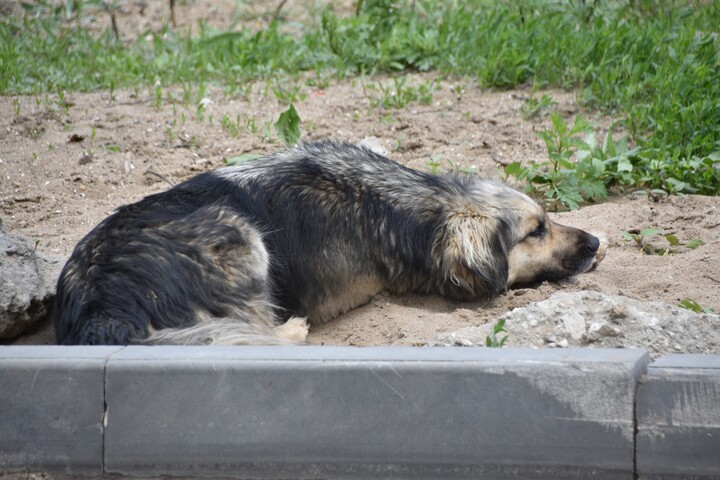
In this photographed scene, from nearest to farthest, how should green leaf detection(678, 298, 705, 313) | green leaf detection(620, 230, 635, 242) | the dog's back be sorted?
the dog's back
green leaf detection(678, 298, 705, 313)
green leaf detection(620, 230, 635, 242)

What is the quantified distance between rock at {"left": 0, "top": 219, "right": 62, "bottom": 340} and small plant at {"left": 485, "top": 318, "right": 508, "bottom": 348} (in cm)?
228

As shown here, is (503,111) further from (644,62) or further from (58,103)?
(58,103)

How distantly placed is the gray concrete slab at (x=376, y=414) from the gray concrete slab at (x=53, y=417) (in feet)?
0.23

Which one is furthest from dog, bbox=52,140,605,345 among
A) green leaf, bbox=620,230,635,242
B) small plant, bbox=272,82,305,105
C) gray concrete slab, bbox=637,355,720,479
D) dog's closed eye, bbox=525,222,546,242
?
small plant, bbox=272,82,305,105

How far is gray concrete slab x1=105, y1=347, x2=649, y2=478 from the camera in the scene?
10.4 feet

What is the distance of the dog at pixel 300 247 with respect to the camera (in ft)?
13.6

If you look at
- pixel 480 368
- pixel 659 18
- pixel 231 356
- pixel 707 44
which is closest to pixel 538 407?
pixel 480 368

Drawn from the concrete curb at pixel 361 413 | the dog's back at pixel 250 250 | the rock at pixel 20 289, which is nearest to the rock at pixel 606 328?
the concrete curb at pixel 361 413

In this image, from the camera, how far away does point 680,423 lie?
3.12m

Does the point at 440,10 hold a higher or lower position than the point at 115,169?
higher

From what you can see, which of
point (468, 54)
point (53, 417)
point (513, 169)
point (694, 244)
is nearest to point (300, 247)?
point (53, 417)

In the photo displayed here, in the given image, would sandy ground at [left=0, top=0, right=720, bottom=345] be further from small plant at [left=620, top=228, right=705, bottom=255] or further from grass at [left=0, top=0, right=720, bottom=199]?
grass at [left=0, top=0, right=720, bottom=199]

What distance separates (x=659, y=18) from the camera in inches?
340

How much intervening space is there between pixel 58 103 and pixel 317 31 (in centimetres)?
273
